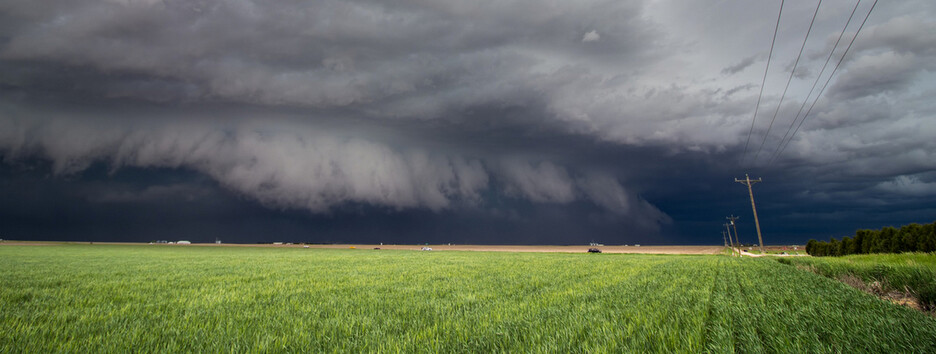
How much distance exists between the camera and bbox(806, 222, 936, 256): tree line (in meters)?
31.6

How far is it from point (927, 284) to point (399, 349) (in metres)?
14.4

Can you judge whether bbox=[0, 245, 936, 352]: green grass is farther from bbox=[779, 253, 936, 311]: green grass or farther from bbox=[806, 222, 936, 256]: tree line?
bbox=[806, 222, 936, 256]: tree line

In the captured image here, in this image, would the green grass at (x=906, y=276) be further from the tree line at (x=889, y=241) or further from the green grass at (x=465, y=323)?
the tree line at (x=889, y=241)

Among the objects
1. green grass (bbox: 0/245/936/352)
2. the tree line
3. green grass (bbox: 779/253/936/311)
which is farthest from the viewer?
→ the tree line

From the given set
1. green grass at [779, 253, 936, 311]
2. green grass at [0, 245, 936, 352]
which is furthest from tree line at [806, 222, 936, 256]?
green grass at [0, 245, 936, 352]

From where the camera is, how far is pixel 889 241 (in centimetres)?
3978

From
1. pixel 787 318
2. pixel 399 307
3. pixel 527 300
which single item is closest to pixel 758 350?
pixel 787 318

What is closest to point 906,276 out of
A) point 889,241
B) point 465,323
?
point 465,323

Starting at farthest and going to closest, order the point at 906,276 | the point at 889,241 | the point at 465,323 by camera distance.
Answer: the point at 889,241
the point at 906,276
the point at 465,323

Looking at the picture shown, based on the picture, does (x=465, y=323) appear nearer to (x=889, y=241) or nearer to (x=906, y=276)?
(x=906, y=276)

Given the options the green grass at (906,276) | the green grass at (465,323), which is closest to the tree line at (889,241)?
the green grass at (906,276)

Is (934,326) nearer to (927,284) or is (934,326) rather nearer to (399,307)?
(927,284)

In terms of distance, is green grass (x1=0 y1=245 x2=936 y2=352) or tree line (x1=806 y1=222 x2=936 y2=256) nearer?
green grass (x1=0 y1=245 x2=936 y2=352)

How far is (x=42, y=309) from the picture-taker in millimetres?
9094
